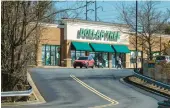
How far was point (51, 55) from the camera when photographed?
186 feet

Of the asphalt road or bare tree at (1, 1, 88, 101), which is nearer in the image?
the asphalt road

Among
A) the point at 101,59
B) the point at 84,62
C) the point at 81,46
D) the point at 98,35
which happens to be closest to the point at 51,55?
the point at 81,46

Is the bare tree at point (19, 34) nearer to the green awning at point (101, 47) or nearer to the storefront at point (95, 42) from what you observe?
the storefront at point (95, 42)

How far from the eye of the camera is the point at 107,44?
63.2m

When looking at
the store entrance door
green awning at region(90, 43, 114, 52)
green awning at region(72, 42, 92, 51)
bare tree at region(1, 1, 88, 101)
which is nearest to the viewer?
bare tree at region(1, 1, 88, 101)

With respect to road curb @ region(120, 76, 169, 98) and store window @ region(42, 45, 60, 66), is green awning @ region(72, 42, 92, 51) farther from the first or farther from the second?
road curb @ region(120, 76, 169, 98)

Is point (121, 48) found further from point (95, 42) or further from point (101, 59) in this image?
point (95, 42)

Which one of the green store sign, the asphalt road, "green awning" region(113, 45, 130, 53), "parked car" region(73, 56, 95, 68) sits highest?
the green store sign

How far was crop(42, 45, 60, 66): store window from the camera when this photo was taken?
183 ft

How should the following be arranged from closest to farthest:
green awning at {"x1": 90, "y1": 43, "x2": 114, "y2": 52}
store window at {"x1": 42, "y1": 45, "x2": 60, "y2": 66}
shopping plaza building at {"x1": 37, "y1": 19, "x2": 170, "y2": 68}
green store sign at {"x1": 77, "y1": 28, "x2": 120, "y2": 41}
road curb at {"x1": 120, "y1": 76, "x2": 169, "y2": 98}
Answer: road curb at {"x1": 120, "y1": 76, "x2": 169, "y2": 98}
store window at {"x1": 42, "y1": 45, "x2": 60, "y2": 66}
shopping plaza building at {"x1": 37, "y1": 19, "x2": 170, "y2": 68}
green store sign at {"x1": 77, "y1": 28, "x2": 120, "y2": 41}
green awning at {"x1": 90, "y1": 43, "x2": 114, "y2": 52}

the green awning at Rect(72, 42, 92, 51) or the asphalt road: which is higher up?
the green awning at Rect(72, 42, 92, 51)

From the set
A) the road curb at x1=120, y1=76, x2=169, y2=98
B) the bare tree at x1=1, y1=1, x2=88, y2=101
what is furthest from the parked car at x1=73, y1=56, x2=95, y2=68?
the bare tree at x1=1, y1=1, x2=88, y2=101

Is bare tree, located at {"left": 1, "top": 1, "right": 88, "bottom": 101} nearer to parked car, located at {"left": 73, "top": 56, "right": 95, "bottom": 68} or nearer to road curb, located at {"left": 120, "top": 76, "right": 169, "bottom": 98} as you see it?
road curb, located at {"left": 120, "top": 76, "right": 169, "bottom": 98}

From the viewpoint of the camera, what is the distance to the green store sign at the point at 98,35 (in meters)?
59.1
